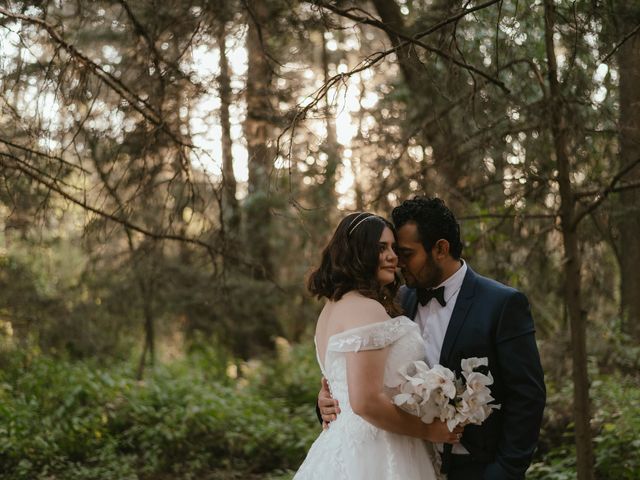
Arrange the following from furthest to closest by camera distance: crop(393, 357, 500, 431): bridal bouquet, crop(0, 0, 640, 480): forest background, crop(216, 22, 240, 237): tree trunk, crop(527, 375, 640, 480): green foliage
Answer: crop(527, 375, 640, 480): green foliage
crop(216, 22, 240, 237): tree trunk
crop(0, 0, 640, 480): forest background
crop(393, 357, 500, 431): bridal bouquet

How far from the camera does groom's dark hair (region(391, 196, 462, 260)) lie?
321 cm

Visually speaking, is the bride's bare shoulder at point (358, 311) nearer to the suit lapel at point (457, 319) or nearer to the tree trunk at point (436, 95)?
the suit lapel at point (457, 319)

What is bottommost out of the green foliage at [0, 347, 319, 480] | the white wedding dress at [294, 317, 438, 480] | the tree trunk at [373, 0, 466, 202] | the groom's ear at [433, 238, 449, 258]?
the green foliage at [0, 347, 319, 480]

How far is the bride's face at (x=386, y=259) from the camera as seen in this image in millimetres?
3113

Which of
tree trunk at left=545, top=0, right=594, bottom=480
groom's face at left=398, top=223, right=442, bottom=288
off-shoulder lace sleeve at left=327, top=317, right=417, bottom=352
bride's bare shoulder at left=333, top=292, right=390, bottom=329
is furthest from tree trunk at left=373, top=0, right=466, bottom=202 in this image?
off-shoulder lace sleeve at left=327, top=317, right=417, bottom=352

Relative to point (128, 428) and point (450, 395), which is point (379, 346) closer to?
point (450, 395)

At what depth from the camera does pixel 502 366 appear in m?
2.99

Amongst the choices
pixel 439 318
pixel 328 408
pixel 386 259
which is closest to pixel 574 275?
pixel 439 318

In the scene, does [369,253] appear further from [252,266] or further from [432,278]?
[252,266]

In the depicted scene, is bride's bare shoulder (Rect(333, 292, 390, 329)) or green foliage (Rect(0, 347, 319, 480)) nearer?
bride's bare shoulder (Rect(333, 292, 390, 329))

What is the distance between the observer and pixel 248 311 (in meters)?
12.0

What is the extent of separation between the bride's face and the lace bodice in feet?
0.62

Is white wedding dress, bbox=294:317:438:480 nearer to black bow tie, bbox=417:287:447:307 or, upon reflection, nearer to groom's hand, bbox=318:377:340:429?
groom's hand, bbox=318:377:340:429

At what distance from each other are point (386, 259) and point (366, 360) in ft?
1.57
